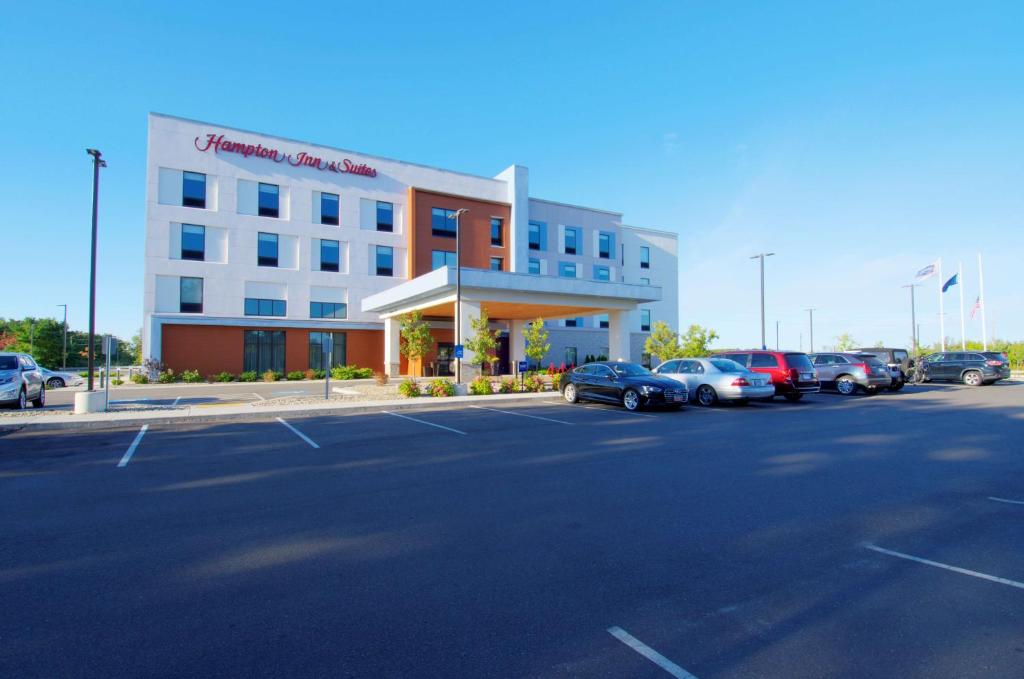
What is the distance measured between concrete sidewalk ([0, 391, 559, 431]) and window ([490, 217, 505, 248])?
75.4 ft

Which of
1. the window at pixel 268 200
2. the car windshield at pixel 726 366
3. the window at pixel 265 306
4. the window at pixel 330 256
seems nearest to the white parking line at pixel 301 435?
the car windshield at pixel 726 366

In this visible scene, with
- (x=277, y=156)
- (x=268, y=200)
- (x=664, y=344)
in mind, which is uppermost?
(x=277, y=156)

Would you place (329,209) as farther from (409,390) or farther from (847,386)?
(847,386)

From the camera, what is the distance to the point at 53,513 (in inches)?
241

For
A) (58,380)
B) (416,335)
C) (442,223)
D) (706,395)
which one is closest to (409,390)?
(416,335)

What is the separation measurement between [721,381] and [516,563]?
46.7ft

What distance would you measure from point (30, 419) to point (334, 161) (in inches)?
1074

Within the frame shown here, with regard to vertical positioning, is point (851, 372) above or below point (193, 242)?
below

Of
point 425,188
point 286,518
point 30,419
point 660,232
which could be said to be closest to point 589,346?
point 660,232

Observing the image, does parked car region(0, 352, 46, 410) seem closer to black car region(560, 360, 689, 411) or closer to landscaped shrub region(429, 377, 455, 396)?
landscaped shrub region(429, 377, 455, 396)

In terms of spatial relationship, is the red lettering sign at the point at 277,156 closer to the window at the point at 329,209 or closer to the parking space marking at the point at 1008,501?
the window at the point at 329,209

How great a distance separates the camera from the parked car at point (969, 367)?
2780 cm

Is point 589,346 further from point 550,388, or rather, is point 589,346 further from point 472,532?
point 472,532

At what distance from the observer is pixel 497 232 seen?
42.2m
